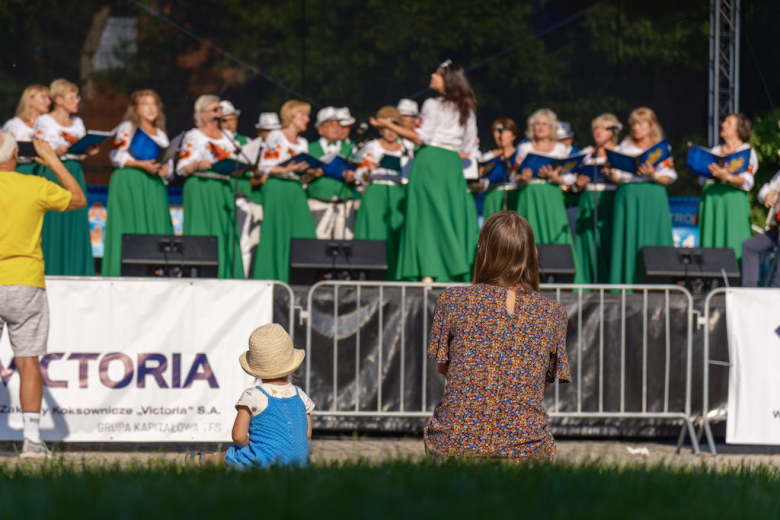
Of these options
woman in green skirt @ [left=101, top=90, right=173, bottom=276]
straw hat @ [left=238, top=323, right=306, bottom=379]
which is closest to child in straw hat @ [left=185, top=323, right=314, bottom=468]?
straw hat @ [left=238, top=323, right=306, bottom=379]

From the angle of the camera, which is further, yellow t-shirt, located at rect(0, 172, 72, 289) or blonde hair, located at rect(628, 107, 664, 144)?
blonde hair, located at rect(628, 107, 664, 144)

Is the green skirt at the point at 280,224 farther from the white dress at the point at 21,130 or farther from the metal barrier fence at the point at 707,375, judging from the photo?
the metal barrier fence at the point at 707,375

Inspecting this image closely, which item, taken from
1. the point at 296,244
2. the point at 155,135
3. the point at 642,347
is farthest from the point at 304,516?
the point at 155,135

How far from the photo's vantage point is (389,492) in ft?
7.47

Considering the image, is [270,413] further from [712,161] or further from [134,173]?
[712,161]

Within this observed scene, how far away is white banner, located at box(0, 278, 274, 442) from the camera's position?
583 centimetres

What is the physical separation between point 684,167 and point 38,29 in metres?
7.14

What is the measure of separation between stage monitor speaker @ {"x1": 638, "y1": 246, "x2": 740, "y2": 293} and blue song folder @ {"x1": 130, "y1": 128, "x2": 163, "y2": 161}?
4.15 meters

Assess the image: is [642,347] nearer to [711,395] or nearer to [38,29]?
[711,395]

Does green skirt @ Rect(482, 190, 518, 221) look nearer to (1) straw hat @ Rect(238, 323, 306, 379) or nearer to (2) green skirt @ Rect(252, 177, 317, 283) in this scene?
(2) green skirt @ Rect(252, 177, 317, 283)

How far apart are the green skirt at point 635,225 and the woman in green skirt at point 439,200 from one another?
150cm

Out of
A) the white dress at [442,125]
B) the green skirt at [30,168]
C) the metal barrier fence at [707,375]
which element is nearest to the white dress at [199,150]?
the green skirt at [30,168]

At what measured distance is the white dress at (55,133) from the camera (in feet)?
27.9

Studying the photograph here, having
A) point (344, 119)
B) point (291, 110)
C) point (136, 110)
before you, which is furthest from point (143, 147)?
point (344, 119)
